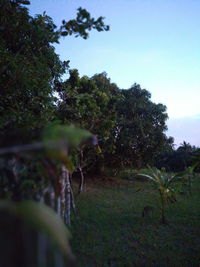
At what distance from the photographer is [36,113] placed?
6430 millimetres

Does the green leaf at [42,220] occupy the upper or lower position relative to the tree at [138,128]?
lower

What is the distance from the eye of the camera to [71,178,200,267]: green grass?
18.5 feet

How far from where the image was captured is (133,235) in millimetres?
7289

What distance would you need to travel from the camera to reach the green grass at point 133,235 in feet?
18.5

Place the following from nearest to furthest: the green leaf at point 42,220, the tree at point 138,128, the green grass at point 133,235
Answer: the green leaf at point 42,220, the green grass at point 133,235, the tree at point 138,128

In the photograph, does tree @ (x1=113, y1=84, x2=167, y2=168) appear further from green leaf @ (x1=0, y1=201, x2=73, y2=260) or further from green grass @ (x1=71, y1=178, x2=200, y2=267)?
green leaf @ (x1=0, y1=201, x2=73, y2=260)

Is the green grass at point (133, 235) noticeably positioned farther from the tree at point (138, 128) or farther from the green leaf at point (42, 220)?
the tree at point (138, 128)

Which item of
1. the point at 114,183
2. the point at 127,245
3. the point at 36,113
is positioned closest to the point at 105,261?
the point at 127,245

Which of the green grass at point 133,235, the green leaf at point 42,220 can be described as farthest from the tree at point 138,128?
the green leaf at point 42,220

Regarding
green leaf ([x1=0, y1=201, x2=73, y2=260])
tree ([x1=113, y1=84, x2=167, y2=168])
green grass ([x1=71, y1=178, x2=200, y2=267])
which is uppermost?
tree ([x1=113, y1=84, x2=167, y2=168])

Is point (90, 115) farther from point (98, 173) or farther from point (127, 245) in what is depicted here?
point (98, 173)

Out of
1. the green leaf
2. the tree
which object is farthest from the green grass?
the tree

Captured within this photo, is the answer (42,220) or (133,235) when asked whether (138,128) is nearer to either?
(133,235)

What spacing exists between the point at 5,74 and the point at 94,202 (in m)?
8.18
